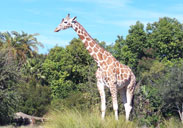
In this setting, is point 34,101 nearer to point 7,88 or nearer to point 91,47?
point 7,88

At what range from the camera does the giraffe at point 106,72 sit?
41.0 ft

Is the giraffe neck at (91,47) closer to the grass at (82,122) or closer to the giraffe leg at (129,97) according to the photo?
the giraffe leg at (129,97)

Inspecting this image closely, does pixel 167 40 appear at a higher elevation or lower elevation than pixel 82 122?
higher

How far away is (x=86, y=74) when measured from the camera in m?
27.2

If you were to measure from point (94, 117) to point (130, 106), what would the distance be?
11.1 ft

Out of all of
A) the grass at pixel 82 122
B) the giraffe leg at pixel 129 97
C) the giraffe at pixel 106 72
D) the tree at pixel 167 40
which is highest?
the tree at pixel 167 40

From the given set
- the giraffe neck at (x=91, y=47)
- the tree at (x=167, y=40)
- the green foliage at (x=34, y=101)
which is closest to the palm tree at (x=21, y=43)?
the green foliage at (x=34, y=101)

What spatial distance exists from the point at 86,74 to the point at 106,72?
14.7 metres

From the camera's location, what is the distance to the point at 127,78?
13117 millimetres

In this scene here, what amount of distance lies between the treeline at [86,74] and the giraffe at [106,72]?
308cm

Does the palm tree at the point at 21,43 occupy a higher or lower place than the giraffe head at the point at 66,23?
higher

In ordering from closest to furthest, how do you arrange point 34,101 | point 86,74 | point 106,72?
point 106,72 < point 86,74 < point 34,101

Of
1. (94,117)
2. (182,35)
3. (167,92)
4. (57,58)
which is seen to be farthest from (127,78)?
(182,35)

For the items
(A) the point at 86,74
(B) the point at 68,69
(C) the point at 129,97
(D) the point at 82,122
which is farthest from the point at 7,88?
(B) the point at 68,69
